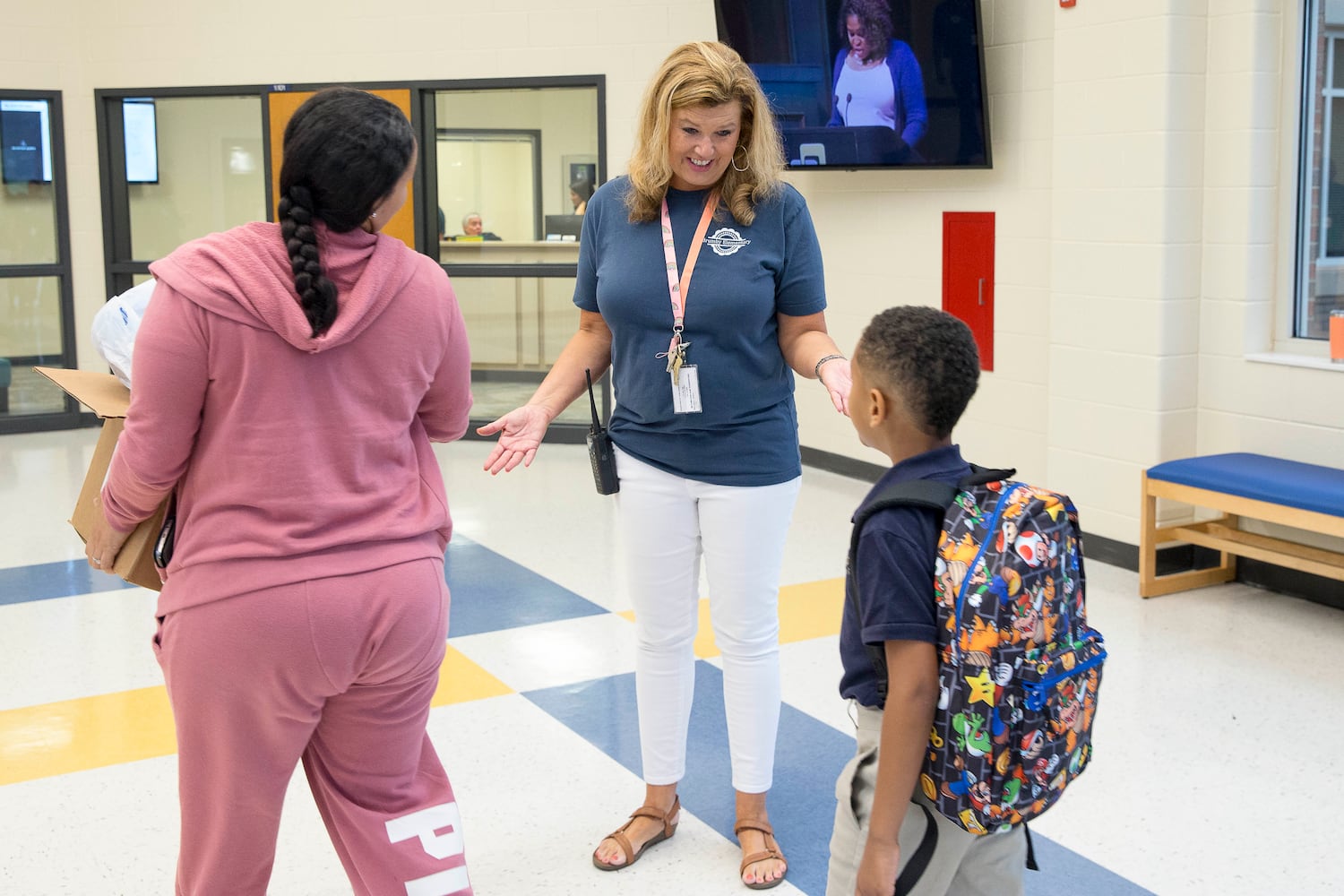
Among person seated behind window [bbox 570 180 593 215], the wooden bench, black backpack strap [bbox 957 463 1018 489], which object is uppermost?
person seated behind window [bbox 570 180 593 215]

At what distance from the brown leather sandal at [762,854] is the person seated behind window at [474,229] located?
17.7 ft

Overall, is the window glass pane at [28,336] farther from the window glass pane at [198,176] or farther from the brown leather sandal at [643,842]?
the brown leather sandal at [643,842]

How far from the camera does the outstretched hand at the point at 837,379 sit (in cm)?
206

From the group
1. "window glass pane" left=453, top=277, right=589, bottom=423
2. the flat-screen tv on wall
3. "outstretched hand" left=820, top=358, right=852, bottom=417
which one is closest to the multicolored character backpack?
"outstretched hand" left=820, top=358, right=852, bottom=417

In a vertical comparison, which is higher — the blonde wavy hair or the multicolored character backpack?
the blonde wavy hair

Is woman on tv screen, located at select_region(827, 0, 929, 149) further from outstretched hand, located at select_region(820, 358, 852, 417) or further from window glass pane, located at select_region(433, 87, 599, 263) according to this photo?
outstretched hand, located at select_region(820, 358, 852, 417)

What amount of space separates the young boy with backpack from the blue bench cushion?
2.62 meters

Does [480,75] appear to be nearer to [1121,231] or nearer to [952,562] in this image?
[1121,231]

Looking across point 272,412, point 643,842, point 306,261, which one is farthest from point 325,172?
point 643,842

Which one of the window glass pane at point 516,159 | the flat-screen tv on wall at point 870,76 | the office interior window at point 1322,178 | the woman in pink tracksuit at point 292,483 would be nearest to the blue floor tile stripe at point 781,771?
the woman in pink tracksuit at point 292,483

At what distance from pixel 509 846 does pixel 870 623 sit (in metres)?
1.43

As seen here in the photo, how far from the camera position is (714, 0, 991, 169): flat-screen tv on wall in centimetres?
518

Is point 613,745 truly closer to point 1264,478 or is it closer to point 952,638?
point 952,638

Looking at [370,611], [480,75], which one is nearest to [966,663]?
[370,611]
